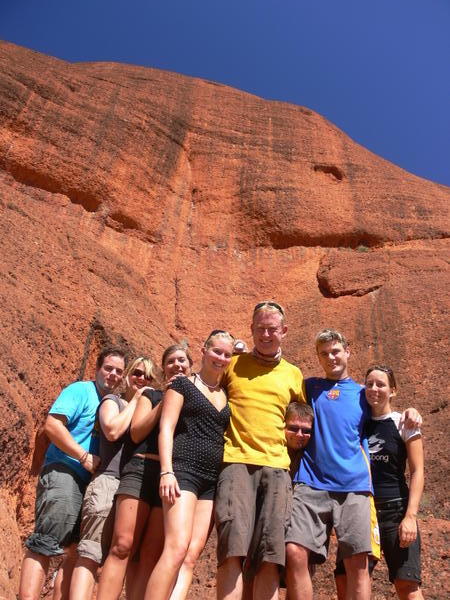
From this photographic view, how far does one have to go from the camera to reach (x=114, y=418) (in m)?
5.09

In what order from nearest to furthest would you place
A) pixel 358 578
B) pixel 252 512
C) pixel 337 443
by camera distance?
pixel 252 512 → pixel 358 578 → pixel 337 443

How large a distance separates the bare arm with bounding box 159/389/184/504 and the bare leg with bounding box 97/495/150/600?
0.34 meters

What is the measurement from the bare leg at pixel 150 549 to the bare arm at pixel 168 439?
15.6 inches

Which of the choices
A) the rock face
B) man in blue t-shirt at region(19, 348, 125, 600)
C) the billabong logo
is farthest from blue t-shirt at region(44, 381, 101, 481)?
the rock face

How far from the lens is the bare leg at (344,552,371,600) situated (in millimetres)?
4758

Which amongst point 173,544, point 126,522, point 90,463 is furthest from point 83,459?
point 173,544

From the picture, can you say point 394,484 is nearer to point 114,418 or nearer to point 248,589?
point 248,589

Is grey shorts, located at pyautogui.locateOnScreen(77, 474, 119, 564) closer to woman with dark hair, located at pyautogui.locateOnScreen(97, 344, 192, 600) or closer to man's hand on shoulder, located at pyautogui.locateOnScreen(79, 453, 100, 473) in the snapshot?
man's hand on shoulder, located at pyautogui.locateOnScreen(79, 453, 100, 473)

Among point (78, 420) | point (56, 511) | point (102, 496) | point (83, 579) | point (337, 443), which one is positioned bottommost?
point (83, 579)

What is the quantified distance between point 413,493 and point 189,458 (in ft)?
6.42

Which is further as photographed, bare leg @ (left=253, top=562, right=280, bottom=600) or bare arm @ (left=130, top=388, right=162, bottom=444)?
bare arm @ (left=130, top=388, right=162, bottom=444)

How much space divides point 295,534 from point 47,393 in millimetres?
5394

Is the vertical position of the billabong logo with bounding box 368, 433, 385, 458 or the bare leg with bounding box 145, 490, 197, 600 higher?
the billabong logo with bounding box 368, 433, 385, 458

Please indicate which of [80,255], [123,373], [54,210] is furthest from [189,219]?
[123,373]
